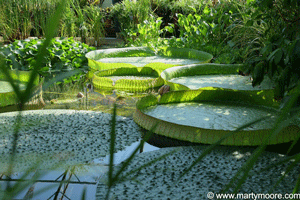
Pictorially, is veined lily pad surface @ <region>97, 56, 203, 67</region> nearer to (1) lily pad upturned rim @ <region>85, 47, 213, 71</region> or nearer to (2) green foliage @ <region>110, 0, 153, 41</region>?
(1) lily pad upturned rim @ <region>85, 47, 213, 71</region>

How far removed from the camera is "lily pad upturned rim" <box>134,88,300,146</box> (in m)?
1.83

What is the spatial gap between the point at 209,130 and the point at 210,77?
62.7 inches

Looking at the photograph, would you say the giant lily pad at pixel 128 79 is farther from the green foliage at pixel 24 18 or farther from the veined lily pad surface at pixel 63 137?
the green foliage at pixel 24 18

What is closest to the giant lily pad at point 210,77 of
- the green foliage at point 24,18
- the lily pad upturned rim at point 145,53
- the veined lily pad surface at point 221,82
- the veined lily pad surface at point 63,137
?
the veined lily pad surface at point 221,82

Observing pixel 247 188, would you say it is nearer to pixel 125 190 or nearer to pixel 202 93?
pixel 125 190

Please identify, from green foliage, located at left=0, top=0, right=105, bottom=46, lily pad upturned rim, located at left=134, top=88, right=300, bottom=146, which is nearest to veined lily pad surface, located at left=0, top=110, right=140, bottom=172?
lily pad upturned rim, located at left=134, top=88, right=300, bottom=146

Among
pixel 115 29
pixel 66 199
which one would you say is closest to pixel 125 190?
pixel 66 199

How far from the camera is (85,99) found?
3.01 m

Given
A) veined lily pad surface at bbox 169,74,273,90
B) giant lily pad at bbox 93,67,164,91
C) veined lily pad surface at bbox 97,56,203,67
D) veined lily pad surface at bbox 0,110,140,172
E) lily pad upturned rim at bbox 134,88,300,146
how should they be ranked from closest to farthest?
1. veined lily pad surface at bbox 0,110,140,172
2. lily pad upturned rim at bbox 134,88,300,146
3. veined lily pad surface at bbox 169,74,273,90
4. giant lily pad at bbox 93,67,164,91
5. veined lily pad surface at bbox 97,56,203,67

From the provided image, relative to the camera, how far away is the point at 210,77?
3355mm

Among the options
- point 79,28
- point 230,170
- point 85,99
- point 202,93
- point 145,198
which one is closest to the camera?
point 145,198

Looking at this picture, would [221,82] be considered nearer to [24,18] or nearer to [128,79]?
[128,79]

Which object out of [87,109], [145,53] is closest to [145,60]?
[145,53]

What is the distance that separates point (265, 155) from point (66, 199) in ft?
3.27
